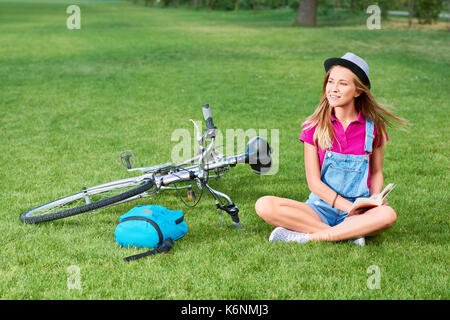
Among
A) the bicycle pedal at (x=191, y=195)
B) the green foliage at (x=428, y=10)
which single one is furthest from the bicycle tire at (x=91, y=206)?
the green foliage at (x=428, y=10)

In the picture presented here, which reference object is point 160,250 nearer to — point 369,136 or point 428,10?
point 369,136

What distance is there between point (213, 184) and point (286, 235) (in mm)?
1662

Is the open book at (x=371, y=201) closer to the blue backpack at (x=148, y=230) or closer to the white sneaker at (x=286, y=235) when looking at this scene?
the white sneaker at (x=286, y=235)

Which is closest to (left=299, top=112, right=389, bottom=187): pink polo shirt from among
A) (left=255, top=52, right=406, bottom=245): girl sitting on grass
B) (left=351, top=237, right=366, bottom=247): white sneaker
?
(left=255, top=52, right=406, bottom=245): girl sitting on grass

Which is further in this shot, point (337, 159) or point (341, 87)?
point (337, 159)

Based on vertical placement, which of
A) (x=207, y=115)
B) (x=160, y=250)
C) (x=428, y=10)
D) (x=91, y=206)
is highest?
(x=428, y=10)

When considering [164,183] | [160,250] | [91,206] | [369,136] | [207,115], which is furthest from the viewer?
[164,183]

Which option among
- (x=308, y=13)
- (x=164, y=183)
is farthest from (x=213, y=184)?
(x=308, y=13)

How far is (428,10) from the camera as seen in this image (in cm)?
2695

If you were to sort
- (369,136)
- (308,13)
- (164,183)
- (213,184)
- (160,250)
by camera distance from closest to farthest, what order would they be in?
(160,250), (369,136), (164,183), (213,184), (308,13)

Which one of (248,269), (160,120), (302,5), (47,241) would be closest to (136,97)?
(160,120)

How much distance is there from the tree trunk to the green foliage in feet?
16.8

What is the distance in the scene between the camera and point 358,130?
4234 mm
